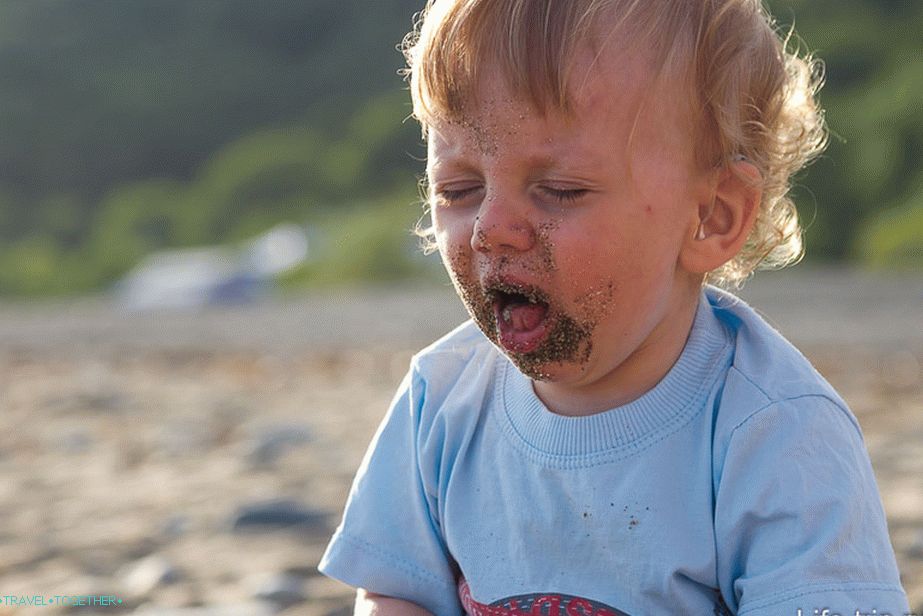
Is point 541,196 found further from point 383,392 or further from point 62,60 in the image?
point 62,60

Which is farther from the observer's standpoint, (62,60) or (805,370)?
(62,60)

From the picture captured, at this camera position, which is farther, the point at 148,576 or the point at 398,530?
the point at 148,576

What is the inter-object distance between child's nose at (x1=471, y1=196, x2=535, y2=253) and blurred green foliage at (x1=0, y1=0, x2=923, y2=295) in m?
8.17

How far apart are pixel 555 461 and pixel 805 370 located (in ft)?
1.19

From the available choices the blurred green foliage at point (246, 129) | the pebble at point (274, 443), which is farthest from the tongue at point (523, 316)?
the blurred green foliage at point (246, 129)

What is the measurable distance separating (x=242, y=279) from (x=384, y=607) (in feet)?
26.0

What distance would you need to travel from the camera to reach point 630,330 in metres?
1.82

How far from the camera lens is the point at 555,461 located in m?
1.87

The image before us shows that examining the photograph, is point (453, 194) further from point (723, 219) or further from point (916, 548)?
point (916, 548)

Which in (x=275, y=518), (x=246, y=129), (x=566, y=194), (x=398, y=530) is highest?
(x=246, y=129)

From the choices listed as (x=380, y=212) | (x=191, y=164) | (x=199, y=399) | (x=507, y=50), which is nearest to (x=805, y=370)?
(x=507, y=50)

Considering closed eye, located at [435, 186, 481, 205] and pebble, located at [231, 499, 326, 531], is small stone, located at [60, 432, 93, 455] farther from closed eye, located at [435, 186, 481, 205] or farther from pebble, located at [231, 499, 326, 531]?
closed eye, located at [435, 186, 481, 205]

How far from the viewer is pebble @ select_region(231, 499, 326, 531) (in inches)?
123

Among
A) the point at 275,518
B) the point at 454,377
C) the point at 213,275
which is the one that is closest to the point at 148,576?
the point at 275,518
